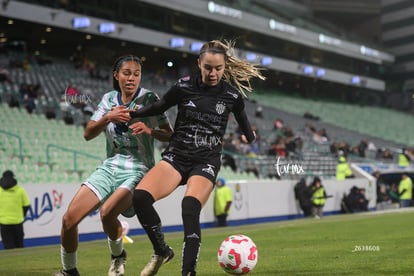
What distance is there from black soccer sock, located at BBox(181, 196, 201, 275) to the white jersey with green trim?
1.00 m

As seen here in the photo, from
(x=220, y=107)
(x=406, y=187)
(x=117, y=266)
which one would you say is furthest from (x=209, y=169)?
(x=406, y=187)

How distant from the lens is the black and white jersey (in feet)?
21.8

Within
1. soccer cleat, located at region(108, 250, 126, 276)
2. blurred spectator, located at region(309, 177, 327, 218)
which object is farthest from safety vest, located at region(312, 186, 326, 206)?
soccer cleat, located at region(108, 250, 126, 276)

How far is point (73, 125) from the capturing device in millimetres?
24969

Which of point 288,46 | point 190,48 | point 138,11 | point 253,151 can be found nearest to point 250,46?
point 288,46

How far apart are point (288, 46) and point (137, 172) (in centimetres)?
5083

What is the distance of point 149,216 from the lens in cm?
→ 646

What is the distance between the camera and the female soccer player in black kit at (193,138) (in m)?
6.48

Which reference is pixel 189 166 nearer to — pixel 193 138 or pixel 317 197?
pixel 193 138

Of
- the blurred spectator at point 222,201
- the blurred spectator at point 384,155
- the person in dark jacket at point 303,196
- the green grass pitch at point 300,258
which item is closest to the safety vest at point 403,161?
the blurred spectator at point 384,155

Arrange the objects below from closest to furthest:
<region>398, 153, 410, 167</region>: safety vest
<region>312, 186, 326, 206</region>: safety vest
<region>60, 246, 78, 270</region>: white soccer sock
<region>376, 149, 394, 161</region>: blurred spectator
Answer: <region>60, 246, 78, 270</region>: white soccer sock < <region>312, 186, 326, 206</region>: safety vest < <region>398, 153, 410, 167</region>: safety vest < <region>376, 149, 394, 161</region>: blurred spectator

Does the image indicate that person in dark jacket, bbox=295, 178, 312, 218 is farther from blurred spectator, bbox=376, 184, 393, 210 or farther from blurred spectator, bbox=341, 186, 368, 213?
blurred spectator, bbox=376, 184, 393, 210

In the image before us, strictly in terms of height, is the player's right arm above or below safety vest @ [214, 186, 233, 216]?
above

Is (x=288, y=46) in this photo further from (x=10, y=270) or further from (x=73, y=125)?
(x=10, y=270)
